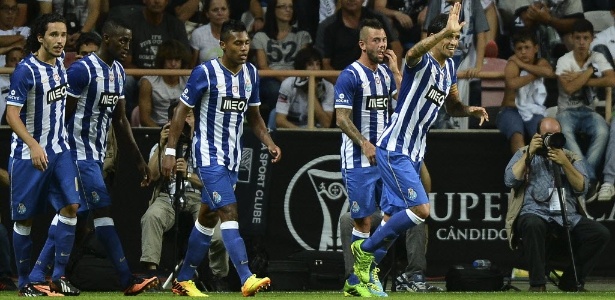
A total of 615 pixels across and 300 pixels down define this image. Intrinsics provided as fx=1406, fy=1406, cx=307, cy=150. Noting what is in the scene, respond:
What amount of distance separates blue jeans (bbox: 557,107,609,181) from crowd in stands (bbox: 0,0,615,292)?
0.04 ft

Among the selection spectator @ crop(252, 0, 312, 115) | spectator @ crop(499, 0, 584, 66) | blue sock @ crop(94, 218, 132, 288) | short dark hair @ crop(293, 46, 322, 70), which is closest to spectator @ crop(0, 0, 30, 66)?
spectator @ crop(252, 0, 312, 115)

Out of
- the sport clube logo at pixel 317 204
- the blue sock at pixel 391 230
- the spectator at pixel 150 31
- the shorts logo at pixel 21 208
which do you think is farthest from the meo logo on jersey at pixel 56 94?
the spectator at pixel 150 31

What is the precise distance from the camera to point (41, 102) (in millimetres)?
12312

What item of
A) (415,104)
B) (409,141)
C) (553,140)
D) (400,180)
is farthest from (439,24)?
(553,140)

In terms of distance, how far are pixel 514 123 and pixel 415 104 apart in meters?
3.36

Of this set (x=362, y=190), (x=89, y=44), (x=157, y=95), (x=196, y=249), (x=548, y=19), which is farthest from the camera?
(x=548, y=19)

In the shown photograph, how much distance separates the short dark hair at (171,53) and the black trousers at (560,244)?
4.25 metres

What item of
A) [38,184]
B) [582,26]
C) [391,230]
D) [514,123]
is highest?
[582,26]

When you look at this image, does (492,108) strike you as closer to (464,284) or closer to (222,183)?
(464,284)

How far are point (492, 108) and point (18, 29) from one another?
574 centimetres

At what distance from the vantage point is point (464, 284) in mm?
14523

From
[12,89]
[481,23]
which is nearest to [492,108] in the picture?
[481,23]

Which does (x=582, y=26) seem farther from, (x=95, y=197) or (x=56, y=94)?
(x=56, y=94)

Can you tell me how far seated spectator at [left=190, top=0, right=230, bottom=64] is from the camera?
16.8 metres
